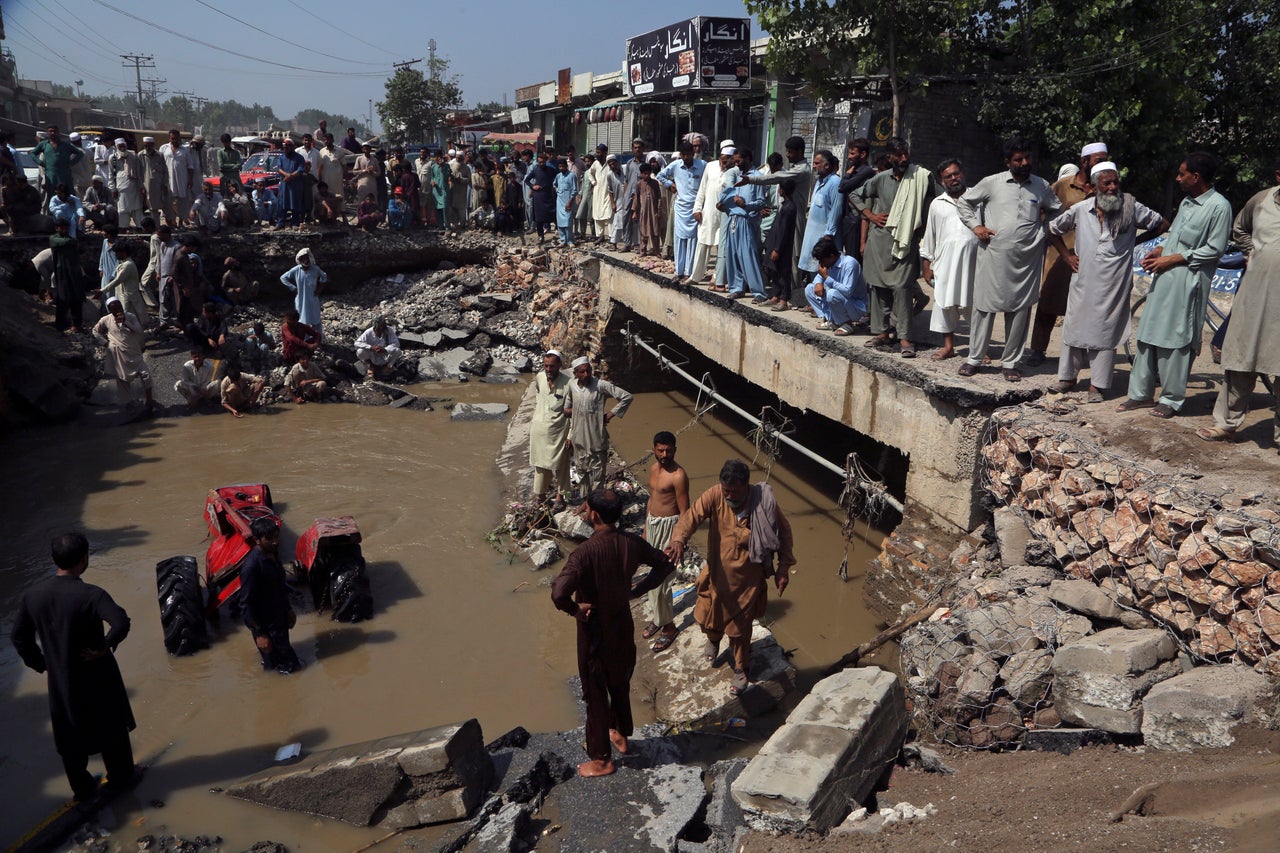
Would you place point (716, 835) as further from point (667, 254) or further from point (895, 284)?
point (667, 254)

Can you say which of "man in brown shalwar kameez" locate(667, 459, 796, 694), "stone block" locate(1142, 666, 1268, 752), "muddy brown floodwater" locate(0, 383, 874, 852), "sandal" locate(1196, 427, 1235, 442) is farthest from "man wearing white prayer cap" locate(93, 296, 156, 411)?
"stone block" locate(1142, 666, 1268, 752)

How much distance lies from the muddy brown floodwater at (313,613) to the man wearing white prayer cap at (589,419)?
3.54 feet

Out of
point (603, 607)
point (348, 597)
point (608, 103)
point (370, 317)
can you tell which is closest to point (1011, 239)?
point (603, 607)

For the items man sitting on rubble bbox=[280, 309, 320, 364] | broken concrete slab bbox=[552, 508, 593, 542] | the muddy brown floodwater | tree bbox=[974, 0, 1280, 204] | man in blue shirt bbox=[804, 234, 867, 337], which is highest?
tree bbox=[974, 0, 1280, 204]

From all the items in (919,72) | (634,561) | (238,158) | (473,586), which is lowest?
(473,586)

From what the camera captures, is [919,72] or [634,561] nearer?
[634,561]

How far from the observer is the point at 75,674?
15.0 feet

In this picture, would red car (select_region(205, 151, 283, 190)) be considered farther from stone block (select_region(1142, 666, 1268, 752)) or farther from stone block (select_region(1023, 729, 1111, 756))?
stone block (select_region(1142, 666, 1268, 752))

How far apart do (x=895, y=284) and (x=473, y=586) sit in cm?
427

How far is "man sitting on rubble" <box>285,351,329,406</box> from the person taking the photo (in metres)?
13.0

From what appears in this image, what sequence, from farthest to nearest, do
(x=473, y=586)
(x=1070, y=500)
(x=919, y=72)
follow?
(x=919, y=72), (x=473, y=586), (x=1070, y=500)

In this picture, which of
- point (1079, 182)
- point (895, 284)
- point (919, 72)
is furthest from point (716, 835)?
point (919, 72)

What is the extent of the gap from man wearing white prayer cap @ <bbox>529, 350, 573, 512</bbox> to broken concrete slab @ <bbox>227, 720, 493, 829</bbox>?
3687 millimetres

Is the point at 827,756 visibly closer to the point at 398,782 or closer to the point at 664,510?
the point at 398,782
